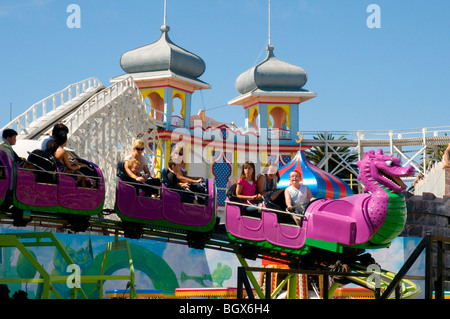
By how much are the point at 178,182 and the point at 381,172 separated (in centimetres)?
293

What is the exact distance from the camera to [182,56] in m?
31.1

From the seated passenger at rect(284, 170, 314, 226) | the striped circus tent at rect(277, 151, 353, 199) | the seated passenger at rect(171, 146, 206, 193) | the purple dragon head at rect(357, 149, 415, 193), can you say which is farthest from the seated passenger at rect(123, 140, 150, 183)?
the striped circus tent at rect(277, 151, 353, 199)

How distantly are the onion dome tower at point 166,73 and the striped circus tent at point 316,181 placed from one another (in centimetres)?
900

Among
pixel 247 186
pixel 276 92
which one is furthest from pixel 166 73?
pixel 247 186

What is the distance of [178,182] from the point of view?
10.7 metres

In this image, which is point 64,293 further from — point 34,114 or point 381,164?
point 381,164

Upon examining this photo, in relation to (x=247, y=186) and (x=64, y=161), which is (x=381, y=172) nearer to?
(x=247, y=186)

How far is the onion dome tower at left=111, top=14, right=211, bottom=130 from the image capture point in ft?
100

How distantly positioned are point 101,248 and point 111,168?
22.4 ft

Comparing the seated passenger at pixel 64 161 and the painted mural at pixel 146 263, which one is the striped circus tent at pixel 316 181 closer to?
the painted mural at pixel 146 263

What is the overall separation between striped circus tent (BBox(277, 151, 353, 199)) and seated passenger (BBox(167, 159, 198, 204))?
429 inches

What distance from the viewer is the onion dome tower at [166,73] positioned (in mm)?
30625

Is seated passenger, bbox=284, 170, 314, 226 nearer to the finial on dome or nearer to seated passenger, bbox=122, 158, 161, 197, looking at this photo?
seated passenger, bbox=122, 158, 161, 197

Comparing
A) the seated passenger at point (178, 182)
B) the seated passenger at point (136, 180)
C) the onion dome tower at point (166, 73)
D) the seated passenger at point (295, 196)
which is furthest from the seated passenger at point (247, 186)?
the onion dome tower at point (166, 73)
